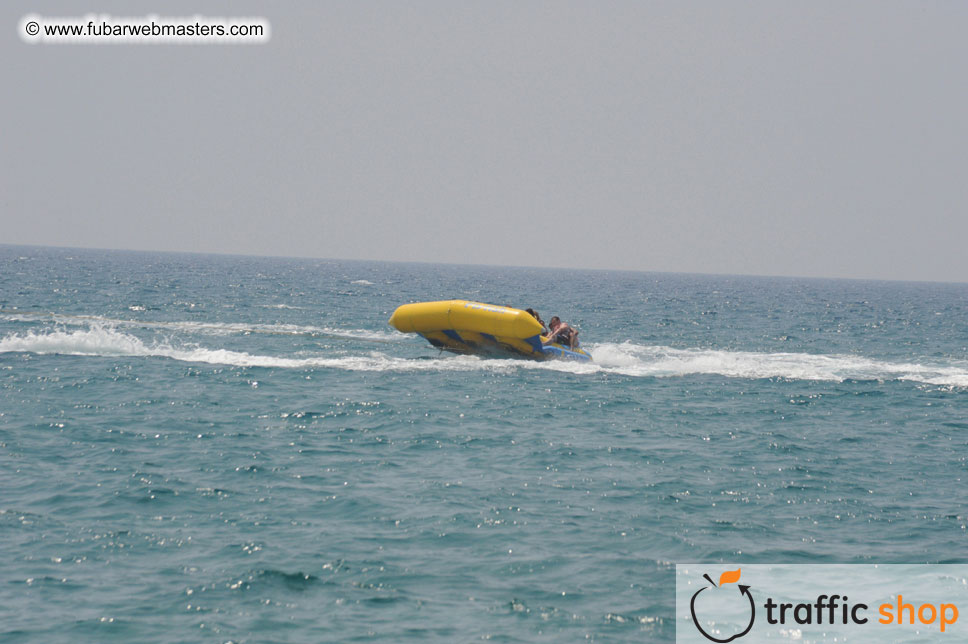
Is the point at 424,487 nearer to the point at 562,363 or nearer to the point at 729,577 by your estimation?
the point at 729,577

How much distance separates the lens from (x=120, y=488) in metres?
9.12

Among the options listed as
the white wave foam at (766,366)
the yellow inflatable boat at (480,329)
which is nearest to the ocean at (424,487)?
the white wave foam at (766,366)

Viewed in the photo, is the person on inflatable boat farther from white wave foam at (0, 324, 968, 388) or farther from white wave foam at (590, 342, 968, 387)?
white wave foam at (590, 342, 968, 387)

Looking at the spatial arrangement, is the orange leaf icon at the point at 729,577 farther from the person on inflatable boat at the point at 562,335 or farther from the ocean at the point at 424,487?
the person on inflatable boat at the point at 562,335

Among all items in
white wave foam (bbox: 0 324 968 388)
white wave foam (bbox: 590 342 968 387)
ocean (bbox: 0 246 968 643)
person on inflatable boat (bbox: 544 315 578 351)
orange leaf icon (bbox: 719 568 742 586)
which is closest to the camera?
ocean (bbox: 0 246 968 643)

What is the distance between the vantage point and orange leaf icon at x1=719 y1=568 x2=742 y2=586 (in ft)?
24.1

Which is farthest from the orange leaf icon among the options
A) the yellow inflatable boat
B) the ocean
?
the yellow inflatable boat

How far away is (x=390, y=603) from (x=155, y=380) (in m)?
10.7

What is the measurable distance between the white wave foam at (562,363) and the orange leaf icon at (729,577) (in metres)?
11.1

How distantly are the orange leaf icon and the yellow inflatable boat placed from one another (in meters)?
11.1

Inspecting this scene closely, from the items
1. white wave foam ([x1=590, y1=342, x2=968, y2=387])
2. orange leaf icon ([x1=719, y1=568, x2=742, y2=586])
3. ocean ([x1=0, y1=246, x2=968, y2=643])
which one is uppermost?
white wave foam ([x1=590, y1=342, x2=968, y2=387])

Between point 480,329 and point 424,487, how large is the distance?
9299 millimetres

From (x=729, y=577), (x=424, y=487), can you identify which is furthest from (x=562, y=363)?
(x=729, y=577)

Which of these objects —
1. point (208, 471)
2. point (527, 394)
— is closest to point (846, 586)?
point (208, 471)
